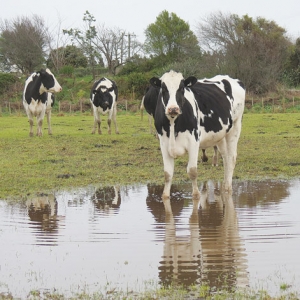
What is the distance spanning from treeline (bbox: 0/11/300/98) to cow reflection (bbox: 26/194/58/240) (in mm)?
44078

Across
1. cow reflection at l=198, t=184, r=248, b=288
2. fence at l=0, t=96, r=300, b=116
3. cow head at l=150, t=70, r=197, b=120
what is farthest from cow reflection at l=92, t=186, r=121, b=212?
fence at l=0, t=96, r=300, b=116

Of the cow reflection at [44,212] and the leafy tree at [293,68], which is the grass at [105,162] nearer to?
the cow reflection at [44,212]

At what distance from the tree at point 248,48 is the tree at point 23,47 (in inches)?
605

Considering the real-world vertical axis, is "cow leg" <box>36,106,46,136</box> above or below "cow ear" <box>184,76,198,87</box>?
below

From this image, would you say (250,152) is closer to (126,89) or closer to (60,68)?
(126,89)

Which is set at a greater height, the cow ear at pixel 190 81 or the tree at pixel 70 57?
the tree at pixel 70 57

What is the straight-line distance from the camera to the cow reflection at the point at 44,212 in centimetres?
839

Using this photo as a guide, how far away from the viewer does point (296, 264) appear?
623 centimetres

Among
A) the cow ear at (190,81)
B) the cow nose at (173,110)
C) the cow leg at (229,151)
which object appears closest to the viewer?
the cow nose at (173,110)

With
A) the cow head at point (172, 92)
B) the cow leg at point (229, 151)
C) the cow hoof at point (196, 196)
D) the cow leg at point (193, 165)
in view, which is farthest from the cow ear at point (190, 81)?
the cow hoof at point (196, 196)

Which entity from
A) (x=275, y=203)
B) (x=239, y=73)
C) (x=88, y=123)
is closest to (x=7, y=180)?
(x=275, y=203)

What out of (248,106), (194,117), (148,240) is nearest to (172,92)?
(194,117)

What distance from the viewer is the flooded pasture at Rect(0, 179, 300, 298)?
5875 millimetres

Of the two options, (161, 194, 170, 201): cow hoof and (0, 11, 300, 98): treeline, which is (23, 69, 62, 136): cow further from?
(0, 11, 300, 98): treeline
